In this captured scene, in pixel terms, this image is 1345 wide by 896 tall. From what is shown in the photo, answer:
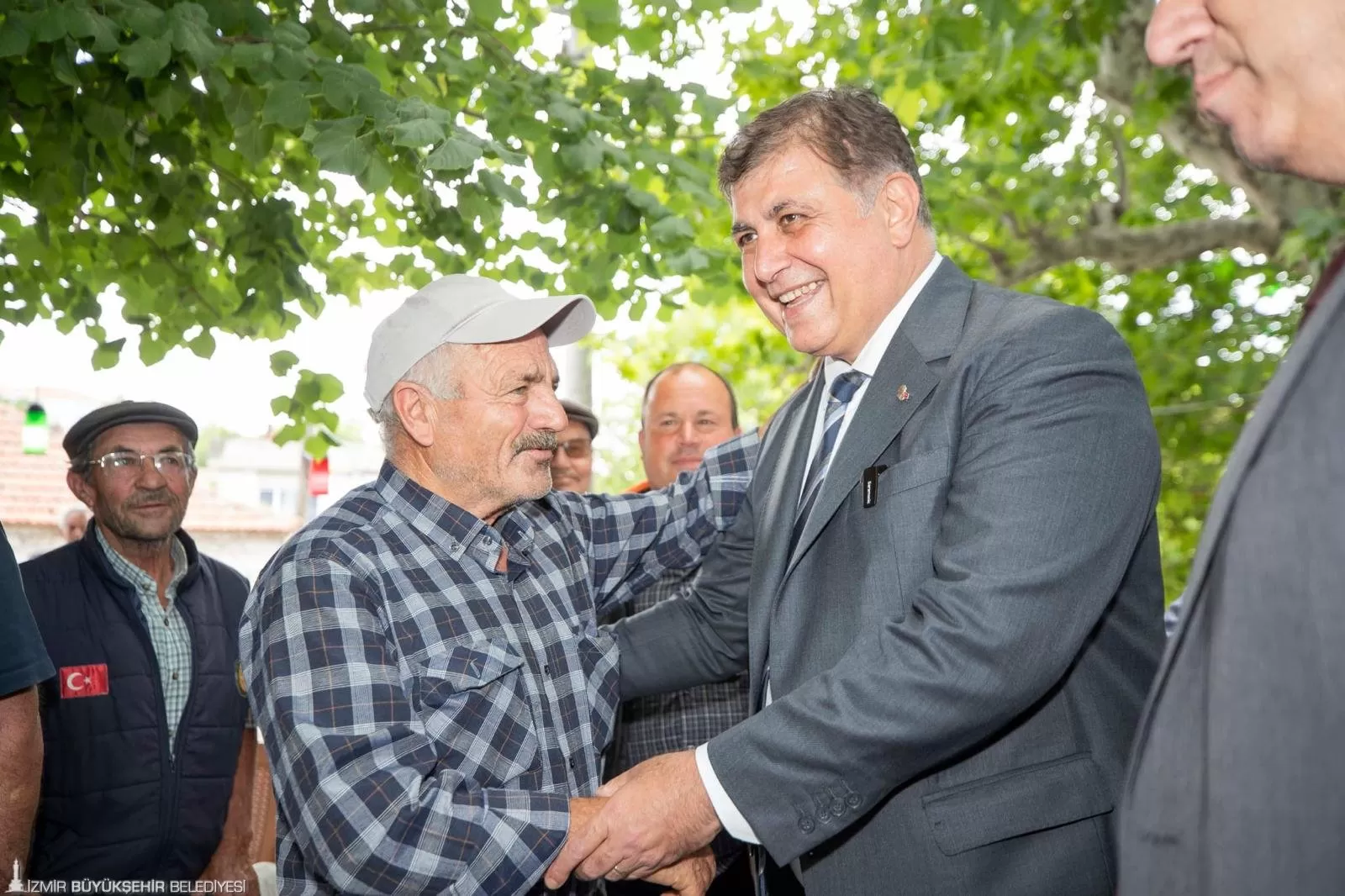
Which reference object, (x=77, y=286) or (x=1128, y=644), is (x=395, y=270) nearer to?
(x=77, y=286)

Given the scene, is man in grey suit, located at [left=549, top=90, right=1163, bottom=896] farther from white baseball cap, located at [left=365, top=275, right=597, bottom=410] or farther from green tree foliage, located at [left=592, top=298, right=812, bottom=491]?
green tree foliage, located at [left=592, top=298, right=812, bottom=491]

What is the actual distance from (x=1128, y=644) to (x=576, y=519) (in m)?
1.34

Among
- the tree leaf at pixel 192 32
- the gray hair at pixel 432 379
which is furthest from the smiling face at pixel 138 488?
the gray hair at pixel 432 379

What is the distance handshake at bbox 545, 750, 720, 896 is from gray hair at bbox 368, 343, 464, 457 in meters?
0.90

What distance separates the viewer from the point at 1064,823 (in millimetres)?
1901

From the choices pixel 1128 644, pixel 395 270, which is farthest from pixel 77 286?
pixel 1128 644

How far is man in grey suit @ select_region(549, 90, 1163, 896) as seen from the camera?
1.87m

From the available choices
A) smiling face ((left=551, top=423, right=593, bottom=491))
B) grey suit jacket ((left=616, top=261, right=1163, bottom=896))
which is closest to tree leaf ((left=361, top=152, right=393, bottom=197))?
grey suit jacket ((left=616, top=261, right=1163, bottom=896))

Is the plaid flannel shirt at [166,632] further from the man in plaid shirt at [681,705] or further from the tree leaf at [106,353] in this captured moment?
the man in plaid shirt at [681,705]

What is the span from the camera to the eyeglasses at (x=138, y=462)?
4.36 metres

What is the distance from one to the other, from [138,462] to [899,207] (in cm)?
325

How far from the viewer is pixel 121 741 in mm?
3768

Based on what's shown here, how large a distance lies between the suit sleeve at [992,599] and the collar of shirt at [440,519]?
71 centimetres

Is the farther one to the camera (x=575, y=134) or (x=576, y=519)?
(x=575, y=134)
